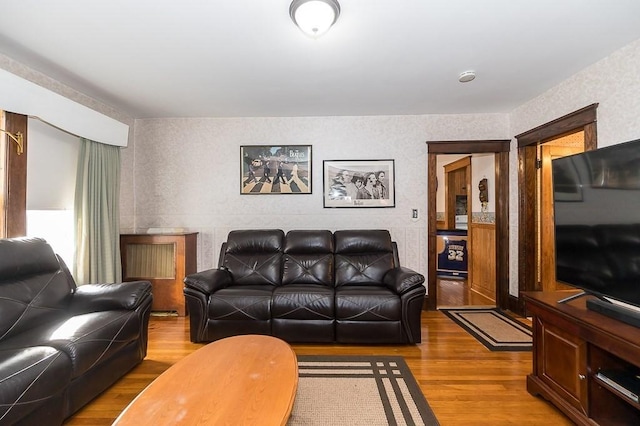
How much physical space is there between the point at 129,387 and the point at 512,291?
4.05 metres

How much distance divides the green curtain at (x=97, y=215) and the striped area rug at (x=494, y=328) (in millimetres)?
3859

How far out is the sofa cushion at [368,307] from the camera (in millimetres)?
2697

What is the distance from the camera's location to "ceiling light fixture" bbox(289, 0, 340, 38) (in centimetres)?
170

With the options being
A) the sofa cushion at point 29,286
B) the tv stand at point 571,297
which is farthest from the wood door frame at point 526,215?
the sofa cushion at point 29,286

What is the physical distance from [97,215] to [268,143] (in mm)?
2054

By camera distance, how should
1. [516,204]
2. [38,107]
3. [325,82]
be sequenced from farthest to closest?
[516,204], [325,82], [38,107]

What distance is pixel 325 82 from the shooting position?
2.87 metres

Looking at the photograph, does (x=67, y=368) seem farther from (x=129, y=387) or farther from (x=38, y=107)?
(x=38, y=107)

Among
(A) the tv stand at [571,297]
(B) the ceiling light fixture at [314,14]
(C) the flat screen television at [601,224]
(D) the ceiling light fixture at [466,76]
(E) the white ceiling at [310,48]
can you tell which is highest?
(E) the white ceiling at [310,48]

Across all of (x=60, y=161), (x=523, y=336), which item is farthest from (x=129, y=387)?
(x=523, y=336)

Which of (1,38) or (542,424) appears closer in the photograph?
(542,424)

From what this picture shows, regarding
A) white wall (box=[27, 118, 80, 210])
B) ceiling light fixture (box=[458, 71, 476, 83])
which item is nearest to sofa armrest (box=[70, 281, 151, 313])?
white wall (box=[27, 118, 80, 210])

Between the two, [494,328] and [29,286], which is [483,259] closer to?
[494,328]

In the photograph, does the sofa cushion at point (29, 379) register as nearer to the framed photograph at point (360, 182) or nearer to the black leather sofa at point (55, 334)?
the black leather sofa at point (55, 334)
